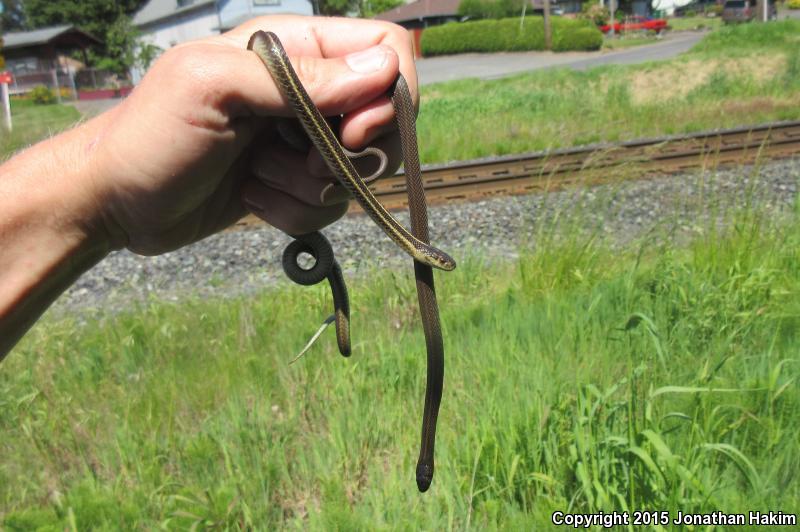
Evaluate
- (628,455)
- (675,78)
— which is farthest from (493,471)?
(675,78)

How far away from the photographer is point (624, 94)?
1563 centimetres

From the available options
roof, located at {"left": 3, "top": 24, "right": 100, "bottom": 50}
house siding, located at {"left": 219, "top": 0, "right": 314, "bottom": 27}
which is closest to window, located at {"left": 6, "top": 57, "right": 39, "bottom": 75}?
roof, located at {"left": 3, "top": 24, "right": 100, "bottom": 50}

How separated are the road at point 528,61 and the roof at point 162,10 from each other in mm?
22956

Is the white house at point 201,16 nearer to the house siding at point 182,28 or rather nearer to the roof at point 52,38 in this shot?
the house siding at point 182,28

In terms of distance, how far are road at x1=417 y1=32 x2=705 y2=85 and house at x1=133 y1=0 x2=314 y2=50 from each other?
1535cm

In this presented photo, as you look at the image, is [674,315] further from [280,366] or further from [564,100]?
[564,100]

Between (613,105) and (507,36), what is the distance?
33.8 m

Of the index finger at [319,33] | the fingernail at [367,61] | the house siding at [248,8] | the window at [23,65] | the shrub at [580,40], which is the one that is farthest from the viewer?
the window at [23,65]

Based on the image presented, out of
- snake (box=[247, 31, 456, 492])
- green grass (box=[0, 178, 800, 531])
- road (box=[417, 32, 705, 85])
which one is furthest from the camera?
road (box=[417, 32, 705, 85])

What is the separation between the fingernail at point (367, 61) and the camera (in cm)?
191

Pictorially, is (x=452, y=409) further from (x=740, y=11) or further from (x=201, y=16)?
(x=201, y=16)

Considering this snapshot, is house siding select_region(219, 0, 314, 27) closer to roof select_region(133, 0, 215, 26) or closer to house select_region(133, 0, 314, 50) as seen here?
house select_region(133, 0, 314, 50)

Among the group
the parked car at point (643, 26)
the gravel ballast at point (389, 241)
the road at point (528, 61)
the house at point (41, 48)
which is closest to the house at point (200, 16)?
the house at point (41, 48)

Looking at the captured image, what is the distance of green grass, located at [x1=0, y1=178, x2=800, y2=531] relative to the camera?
A: 2.60 metres
